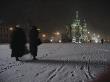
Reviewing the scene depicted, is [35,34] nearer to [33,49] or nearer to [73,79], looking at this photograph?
[33,49]

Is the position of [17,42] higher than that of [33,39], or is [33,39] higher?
[33,39]

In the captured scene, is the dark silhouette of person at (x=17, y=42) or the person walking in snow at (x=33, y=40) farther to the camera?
the person walking in snow at (x=33, y=40)

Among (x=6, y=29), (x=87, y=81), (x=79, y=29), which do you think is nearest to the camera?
(x=87, y=81)

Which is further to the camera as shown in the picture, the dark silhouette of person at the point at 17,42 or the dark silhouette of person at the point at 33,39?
the dark silhouette of person at the point at 33,39

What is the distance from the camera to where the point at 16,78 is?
30.6ft

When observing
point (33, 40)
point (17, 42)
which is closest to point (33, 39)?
point (33, 40)

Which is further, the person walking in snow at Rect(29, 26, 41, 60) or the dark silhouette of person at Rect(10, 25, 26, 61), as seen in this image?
the person walking in snow at Rect(29, 26, 41, 60)

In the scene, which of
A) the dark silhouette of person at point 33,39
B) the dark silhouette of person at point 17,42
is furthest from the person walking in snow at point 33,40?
the dark silhouette of person at point 17,42

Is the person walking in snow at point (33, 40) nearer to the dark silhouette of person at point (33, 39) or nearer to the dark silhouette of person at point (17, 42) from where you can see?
the dark silhouette of person at point (33, 39)

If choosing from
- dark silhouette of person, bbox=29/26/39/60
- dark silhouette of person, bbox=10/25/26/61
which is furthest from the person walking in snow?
dark silhouette of person, bbox=10/25/26/61

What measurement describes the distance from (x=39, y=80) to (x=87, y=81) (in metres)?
1.56

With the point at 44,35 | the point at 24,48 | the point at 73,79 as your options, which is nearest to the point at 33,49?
the point at 24,48

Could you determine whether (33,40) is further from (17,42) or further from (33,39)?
(17,42)

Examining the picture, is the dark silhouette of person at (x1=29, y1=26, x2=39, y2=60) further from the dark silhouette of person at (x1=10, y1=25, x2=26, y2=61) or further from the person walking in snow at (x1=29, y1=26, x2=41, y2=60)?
the dark silhouette of person at (x1=10, y1=25, x2=26, y2=61)
